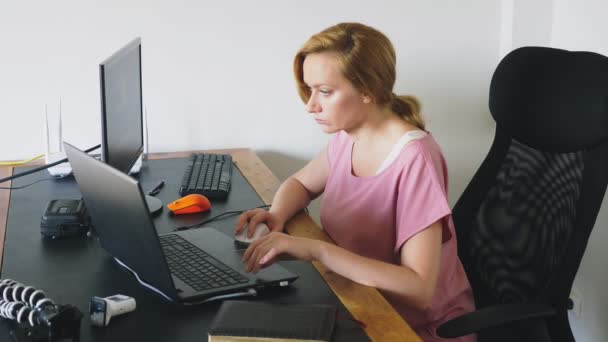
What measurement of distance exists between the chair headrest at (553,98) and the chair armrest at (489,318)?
36 cm

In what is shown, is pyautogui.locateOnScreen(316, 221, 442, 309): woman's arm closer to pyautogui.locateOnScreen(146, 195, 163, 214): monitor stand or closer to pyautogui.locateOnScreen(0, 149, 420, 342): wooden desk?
pyautogui.locateOnScreen(0, 149, 420, 342): wooden desk

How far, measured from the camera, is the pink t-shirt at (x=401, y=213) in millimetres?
1482

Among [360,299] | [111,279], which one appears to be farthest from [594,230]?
[111,279]

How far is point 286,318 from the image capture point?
44.4 inches

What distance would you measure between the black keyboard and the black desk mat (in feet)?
0.13

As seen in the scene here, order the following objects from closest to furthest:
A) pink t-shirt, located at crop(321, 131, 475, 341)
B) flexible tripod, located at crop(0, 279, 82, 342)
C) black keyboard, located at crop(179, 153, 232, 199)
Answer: flexible tripod, located at crop(0, 279, 82, 342) < pink t-shirt, located at crop(321, 131, 475, 341) < black keyboard, located at crop(179, 153, 232, 199)

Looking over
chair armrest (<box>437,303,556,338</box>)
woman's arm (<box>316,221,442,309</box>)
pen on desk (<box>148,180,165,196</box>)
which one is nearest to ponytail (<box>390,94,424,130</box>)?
woman's arm (<box>316,221,442,309</box>)

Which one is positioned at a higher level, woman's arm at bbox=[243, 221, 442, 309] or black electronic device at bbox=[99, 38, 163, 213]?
black electronic device at bbox=[99, 38, 163, 213]

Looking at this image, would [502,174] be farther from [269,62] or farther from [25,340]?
[25,340]

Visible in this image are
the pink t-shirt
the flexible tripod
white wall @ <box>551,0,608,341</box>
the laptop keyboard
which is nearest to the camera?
the flexible tripod

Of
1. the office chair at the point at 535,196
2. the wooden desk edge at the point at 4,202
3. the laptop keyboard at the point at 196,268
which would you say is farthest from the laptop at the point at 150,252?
the office chair at the point at 535,196

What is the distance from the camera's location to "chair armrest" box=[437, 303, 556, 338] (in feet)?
4.69

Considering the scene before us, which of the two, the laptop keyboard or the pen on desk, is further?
the pen on desk

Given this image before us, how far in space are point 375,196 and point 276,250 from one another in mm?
315
